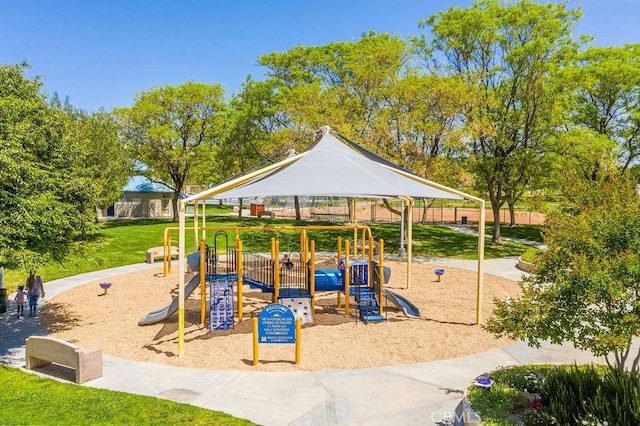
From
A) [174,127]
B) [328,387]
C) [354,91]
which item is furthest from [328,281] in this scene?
[174,127]

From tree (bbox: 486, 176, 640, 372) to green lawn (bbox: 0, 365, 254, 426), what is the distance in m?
4.86

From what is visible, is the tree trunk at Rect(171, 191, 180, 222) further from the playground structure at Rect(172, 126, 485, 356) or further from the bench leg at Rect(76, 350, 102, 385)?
the bench leg at Rect(76, 350, 102, 385)

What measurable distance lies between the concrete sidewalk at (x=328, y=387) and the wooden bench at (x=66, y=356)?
0.24 metres

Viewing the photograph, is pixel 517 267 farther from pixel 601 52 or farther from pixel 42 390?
pixel 42 390

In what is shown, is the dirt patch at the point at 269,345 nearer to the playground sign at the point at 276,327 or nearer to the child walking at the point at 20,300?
the playground sign at the point at 276,327

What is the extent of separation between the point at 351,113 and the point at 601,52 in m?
16.4

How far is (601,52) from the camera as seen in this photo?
3000 cm

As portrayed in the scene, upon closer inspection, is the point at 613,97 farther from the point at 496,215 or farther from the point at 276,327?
the point at 276,327

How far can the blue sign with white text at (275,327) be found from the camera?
35.2ft

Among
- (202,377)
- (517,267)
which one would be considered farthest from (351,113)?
(202,377)

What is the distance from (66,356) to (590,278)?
950cm

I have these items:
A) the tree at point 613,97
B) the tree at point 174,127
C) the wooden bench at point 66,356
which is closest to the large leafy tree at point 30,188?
the wooden bench at point 66,356

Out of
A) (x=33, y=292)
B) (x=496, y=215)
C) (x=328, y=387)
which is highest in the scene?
(x=496, y=215)

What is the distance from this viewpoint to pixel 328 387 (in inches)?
358
